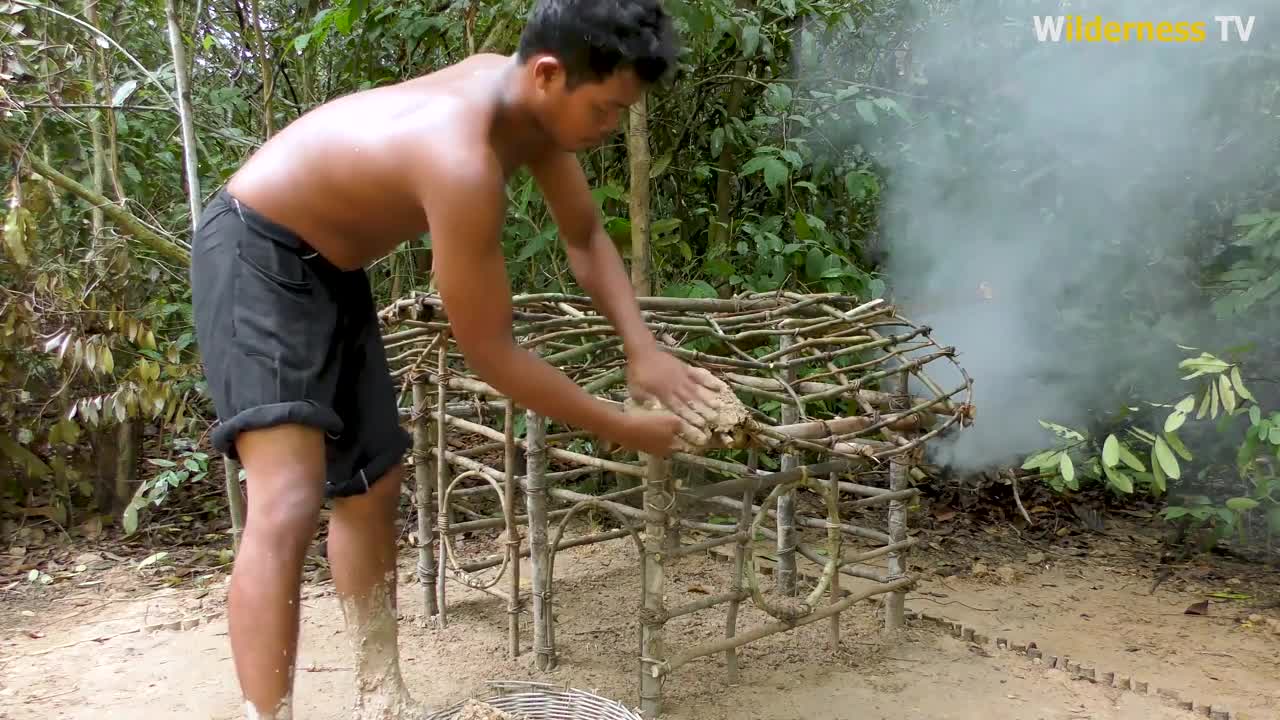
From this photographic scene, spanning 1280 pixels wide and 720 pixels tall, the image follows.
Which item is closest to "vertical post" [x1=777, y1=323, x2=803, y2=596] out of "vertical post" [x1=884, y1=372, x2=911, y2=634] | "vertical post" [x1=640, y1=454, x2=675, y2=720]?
"vertical post" [x1=884, y1=372, x2=911, y2=634]

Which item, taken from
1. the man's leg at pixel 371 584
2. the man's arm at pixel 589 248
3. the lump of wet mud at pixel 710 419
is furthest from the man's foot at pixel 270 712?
the man's arm at pixel 589 248

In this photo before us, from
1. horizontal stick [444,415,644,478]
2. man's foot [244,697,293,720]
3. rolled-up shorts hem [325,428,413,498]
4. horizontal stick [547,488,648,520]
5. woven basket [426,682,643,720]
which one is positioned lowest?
woven basket [426,682,643,720]

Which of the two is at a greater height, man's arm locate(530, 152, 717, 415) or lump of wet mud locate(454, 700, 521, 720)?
man's arm locate(530, 152, 717, 415)

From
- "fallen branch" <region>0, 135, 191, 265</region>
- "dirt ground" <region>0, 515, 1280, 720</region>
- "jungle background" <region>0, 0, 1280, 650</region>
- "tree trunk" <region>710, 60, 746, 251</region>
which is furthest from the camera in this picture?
"tree trunk" <region>710, 60, 746, 251</region>

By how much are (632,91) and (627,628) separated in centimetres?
212

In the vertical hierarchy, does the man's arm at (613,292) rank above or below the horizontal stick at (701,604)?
above

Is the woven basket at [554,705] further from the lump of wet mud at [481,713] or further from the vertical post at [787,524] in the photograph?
the vertical post at [787,524]

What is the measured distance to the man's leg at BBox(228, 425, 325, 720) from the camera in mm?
1540

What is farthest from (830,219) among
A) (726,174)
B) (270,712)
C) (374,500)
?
(270,712)

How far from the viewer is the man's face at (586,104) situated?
1.47 m

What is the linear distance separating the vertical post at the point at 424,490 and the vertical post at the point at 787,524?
3.83 feet

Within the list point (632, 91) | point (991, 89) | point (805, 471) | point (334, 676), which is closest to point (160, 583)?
point (334, 676)

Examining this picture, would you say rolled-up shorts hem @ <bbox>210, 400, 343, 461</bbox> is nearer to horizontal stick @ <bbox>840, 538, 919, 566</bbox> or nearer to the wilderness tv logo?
horizontal stick @ <bbox>840, 538, 919, 566</bbox>

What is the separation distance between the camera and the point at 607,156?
169 inches
